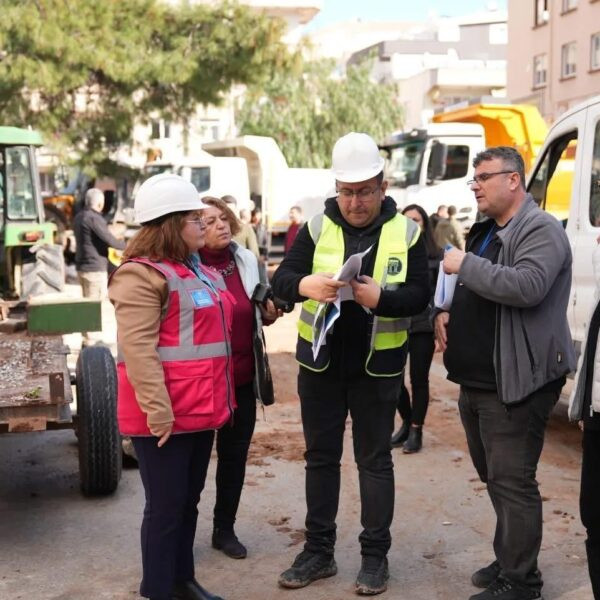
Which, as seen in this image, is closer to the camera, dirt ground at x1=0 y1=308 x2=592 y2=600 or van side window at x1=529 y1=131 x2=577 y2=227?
dirt ground at x1=0 y1=308 x2=592 y2=600

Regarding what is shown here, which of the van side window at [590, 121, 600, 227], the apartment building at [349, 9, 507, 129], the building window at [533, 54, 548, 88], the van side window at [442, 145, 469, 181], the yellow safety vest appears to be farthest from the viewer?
the apartment building at [349, 9, 507, 129]

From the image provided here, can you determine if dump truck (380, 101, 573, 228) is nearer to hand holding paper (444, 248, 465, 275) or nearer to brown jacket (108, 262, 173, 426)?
hand holding paper (444, 248, 465, 275)

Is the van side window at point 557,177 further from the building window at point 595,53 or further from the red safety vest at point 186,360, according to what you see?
the building window at point 595,53

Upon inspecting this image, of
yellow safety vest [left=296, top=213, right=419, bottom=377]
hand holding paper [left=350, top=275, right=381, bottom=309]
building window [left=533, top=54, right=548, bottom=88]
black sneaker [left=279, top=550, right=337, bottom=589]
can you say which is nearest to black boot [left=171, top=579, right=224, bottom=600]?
black sneaker [left=279, top=550, right=337, bottom=589]

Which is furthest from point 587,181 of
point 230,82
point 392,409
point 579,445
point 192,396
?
point 230,82

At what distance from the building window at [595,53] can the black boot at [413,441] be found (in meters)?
28.4

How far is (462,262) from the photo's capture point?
436 cm

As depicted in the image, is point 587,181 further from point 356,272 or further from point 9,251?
point 9,251

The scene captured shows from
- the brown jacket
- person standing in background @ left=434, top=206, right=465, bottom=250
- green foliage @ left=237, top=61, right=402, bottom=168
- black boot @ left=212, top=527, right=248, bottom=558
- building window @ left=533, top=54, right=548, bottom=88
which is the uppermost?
building window @ left=533, top=54, right=548, bottom=88

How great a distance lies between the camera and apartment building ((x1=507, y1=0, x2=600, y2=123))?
112 ft

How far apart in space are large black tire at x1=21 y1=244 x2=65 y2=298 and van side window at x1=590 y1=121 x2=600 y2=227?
262 inches

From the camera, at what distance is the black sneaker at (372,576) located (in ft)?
15.6

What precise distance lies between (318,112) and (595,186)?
35951 mm

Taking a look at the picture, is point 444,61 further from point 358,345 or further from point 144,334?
point 144,334
